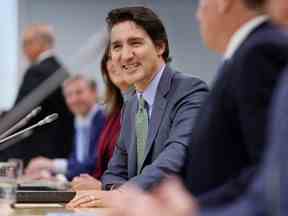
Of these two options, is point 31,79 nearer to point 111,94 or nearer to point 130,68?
point 111,94

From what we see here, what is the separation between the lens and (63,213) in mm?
1996

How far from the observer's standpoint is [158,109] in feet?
8.24

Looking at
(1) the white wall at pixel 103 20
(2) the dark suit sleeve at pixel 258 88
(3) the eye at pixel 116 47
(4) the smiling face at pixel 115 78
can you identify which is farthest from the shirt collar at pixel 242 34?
(1) the white wall at pixel 103 20

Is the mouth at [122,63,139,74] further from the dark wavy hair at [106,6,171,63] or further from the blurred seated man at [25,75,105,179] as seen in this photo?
the blurred seated man at [25,75,105,179]

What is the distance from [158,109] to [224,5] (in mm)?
1120

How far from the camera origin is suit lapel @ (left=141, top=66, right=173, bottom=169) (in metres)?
2.48

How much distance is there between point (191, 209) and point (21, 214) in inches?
41.3

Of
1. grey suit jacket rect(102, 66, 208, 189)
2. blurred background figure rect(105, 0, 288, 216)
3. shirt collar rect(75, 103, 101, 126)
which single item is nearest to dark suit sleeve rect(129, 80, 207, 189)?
grey suit jacket rect(102, 66, 208, 189)

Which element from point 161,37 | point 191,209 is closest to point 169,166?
point 161,37


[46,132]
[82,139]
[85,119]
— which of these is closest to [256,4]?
[82,139]

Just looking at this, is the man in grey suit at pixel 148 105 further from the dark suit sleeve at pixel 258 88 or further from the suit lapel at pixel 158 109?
the dark suit sleeve at pixel 258 88

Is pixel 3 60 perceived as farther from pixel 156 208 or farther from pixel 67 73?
pixel 156 208

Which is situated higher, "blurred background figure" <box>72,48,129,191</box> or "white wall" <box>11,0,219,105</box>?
"white wall" <box>11,0,219,105</box>

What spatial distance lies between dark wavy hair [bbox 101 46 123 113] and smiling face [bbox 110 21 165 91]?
1.79ft
